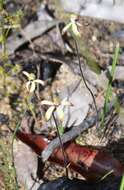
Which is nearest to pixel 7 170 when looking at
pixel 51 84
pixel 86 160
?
pixel 86 160

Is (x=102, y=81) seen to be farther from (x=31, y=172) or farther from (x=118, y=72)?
(x=31, y=172)

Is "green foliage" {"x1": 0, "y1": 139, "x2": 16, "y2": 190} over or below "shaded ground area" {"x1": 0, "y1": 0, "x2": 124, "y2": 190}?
below

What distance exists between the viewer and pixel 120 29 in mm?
3713

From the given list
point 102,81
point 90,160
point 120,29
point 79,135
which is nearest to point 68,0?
point 120,29

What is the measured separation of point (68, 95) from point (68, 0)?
0.84 m

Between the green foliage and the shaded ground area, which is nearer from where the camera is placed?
the green foliage

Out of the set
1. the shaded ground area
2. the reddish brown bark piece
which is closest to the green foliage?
the shaded ground area

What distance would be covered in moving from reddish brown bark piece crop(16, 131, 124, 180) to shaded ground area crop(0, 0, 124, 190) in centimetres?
8

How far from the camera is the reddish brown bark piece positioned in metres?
2.76

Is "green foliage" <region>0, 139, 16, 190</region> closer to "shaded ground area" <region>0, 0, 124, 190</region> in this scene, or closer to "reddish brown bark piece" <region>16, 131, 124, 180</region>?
"shaded ground area" <region>0, 0, 124, 190</region>

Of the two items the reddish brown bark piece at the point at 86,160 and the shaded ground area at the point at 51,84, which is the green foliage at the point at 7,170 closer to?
the shaded ground area at the point at 51,84

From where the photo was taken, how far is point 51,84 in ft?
11.4

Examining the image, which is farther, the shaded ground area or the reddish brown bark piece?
the shaded ground area

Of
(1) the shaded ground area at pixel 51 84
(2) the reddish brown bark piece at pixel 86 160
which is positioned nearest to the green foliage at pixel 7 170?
(1) the shaded ground area at pixel 51 84
